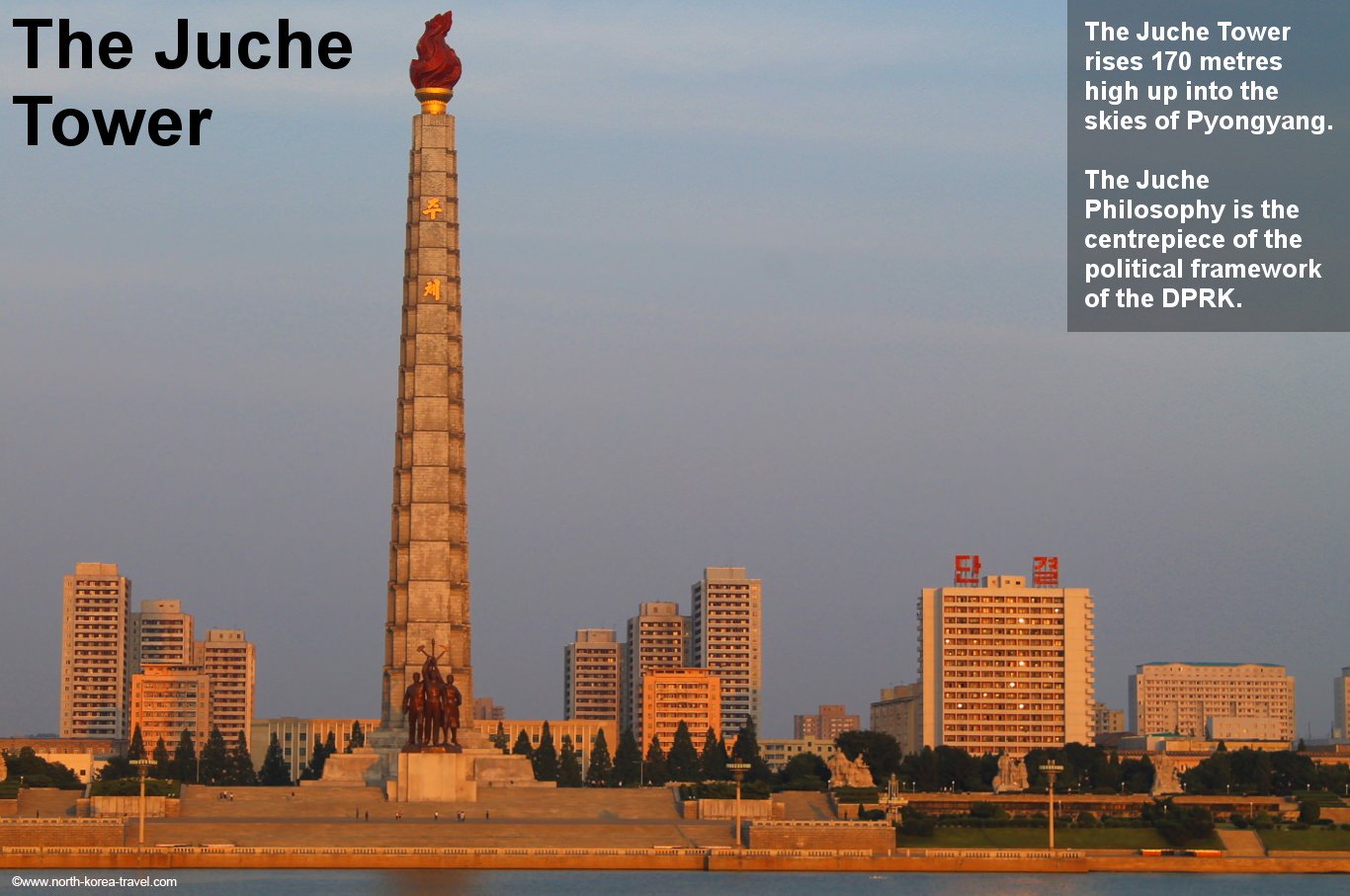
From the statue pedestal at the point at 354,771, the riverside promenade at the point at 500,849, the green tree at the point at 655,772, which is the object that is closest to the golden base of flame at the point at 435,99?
the statue pedestal at the point at 354,771

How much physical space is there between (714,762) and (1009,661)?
46145mm

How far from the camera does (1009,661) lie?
129 metres

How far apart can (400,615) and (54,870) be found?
1907 centimetres

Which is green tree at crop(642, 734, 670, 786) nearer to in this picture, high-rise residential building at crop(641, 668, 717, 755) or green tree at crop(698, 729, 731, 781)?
green tree at crop(698, 729, 731, 781)

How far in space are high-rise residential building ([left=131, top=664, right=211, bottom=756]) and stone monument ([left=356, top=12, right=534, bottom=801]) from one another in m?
72.6

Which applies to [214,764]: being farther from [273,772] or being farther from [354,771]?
[354,771]

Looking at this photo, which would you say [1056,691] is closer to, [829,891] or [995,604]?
[995,604]

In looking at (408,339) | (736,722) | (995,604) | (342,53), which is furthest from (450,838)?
(736,722)

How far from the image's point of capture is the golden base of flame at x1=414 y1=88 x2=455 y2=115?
7069 cm

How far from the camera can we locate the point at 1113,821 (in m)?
59.9

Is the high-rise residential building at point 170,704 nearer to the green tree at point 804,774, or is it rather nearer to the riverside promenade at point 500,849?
the green tree at point 804,774

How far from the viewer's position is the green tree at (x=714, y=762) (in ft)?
274

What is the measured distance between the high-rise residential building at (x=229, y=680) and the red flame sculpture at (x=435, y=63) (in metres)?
87.8

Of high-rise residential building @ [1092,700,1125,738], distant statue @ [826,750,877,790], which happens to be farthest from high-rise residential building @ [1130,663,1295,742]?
distant statue @ [826,750,877,790]
